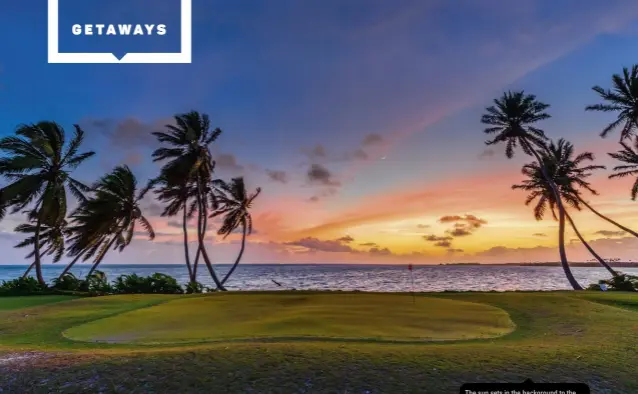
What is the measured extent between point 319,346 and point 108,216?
31333mm

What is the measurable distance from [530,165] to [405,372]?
39.5m

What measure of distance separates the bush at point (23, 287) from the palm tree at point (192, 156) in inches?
489

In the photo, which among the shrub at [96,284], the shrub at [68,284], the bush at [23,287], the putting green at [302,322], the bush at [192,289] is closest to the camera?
the putting green at [302,322]

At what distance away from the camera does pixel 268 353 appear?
8273mm

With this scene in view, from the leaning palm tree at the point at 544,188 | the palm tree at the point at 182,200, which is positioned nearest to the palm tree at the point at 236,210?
the palm tree at the point at 182,200

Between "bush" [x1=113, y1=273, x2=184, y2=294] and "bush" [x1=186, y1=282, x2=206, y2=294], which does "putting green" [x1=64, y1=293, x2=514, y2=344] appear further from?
"bush" [x1=113, y1=273, x2=184, y2=294]

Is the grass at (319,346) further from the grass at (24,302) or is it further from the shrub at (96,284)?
the shrub at (96,284)

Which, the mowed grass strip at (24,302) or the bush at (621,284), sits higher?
the mowed grass strip at (24,302)

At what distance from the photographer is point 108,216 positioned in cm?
3481

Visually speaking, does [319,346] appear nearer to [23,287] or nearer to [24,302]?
[24,302]

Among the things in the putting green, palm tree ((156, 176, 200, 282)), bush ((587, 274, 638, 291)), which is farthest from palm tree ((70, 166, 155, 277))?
bush ((587, 274, 638, 291))

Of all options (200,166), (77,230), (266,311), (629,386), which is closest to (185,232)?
(200,166)

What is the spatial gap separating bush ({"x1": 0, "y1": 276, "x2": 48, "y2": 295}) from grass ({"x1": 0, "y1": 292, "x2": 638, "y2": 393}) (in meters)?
11.5

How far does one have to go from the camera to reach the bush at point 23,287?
88.4ft
